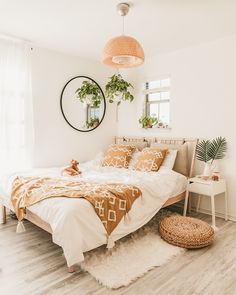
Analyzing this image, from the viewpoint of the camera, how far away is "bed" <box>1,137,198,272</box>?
6.49ft

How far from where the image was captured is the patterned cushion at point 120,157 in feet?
12.3

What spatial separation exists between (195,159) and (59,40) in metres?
2.64

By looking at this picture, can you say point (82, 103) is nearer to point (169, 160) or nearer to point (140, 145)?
point (140, 145)

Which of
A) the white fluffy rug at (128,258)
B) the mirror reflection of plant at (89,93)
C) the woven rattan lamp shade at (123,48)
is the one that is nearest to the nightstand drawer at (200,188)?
the white fluffy rug at (128,258)

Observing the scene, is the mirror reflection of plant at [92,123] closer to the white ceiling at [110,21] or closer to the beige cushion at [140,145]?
the beige cushion at [140,145]

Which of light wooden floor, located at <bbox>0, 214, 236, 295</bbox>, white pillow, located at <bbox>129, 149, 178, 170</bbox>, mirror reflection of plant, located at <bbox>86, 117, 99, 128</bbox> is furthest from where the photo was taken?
mirror reflection of plant, located at <bbox>86, 117, 99, 128</bbox>

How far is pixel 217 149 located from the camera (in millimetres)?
3305

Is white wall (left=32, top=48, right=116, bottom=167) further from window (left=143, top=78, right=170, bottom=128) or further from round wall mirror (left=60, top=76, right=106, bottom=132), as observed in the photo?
window (left=143, top=78, right=170, bottom=128)

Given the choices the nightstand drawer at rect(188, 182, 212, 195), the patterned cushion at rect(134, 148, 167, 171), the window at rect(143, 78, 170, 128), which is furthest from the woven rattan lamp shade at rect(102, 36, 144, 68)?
the window at rect(143, 78, 170, 128)

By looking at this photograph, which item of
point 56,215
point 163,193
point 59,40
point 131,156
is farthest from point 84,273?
point 59,40

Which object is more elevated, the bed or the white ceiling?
the white ceiling

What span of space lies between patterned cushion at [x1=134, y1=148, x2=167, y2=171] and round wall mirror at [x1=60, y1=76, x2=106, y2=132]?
52.5 inches

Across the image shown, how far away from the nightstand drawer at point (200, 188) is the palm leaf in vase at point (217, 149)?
1.54 feet

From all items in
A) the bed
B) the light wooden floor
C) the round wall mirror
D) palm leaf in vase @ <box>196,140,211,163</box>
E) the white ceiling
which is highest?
the white ceiling
